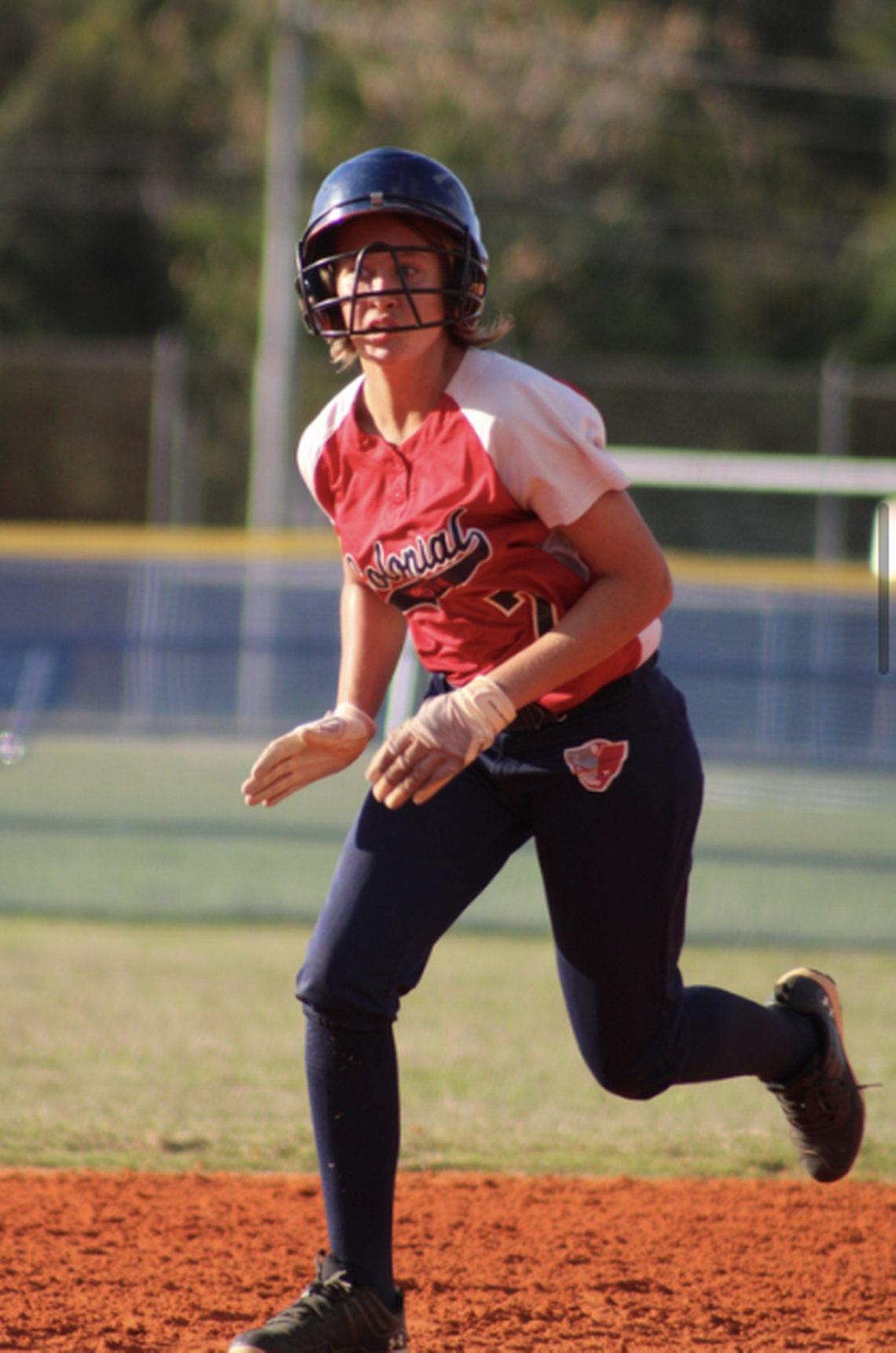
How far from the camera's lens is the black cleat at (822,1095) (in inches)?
146

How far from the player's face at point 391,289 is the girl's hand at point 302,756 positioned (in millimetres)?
689

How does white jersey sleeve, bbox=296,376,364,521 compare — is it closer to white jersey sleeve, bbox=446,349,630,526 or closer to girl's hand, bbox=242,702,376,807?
white jersey sleeve, bbox=446,349,630,526

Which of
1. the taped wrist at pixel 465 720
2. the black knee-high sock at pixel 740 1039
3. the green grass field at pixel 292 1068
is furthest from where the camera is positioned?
the green grass field at pixel 292 1068

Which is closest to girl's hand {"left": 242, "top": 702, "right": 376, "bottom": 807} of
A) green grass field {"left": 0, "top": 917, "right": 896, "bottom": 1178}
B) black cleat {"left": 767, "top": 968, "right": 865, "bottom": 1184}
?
black cleat {"left": 767, "top": 968, "right": 865, "bottom": 1184}

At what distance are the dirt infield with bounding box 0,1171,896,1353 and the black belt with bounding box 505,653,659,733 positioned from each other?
116cm

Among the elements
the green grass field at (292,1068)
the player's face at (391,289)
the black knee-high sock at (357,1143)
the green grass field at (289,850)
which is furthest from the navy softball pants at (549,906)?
the green grass field at (289,850)

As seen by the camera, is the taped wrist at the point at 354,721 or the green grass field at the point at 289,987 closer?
Answer: the taped wrist at the point at 354,721

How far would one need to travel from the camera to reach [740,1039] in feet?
11.5

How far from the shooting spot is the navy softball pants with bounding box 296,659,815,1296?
Result: 3.02 m

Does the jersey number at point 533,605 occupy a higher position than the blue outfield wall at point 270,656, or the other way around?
the blue outfield wall at point 270,656

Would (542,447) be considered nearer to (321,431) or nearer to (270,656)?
(321,431)

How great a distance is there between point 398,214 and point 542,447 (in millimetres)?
513

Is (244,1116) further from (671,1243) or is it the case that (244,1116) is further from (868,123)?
(868,123)

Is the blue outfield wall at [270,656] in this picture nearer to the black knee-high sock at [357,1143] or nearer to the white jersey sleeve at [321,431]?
the white jersey sleeve at [321,431]
